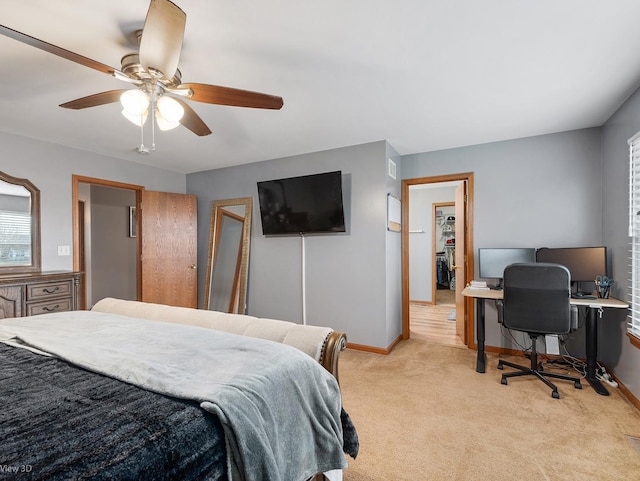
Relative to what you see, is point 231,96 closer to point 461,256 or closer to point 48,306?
point 48,306

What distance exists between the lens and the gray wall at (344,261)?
141 inches

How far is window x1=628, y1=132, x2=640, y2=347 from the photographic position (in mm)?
2377

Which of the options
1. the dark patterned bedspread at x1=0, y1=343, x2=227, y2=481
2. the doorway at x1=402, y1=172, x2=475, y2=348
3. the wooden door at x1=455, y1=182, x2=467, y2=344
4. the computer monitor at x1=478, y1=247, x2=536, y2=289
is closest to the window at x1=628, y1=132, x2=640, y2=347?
the computer monitor at x1=478, y1=247, x2=536, y2=289

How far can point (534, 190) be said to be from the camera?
3.41m

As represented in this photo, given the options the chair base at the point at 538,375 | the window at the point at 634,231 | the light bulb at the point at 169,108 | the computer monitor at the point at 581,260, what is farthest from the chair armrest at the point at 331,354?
the computer monitor at the point at 581,260

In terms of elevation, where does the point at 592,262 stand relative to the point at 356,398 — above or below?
above

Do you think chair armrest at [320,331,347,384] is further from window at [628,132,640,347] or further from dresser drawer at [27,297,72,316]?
dresser drawer at [27,297,72,316]

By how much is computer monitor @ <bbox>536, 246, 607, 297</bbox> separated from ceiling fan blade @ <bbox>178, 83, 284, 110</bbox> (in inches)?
116

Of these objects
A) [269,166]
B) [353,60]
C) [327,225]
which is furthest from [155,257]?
[353,60]

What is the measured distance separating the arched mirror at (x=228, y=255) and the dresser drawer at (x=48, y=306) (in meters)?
1.80

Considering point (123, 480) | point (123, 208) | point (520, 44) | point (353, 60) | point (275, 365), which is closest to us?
point (123, 480)

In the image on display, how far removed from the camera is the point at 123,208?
5289 millimetres

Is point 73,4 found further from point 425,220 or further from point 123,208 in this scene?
point 425,220

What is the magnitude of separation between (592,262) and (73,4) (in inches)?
164
